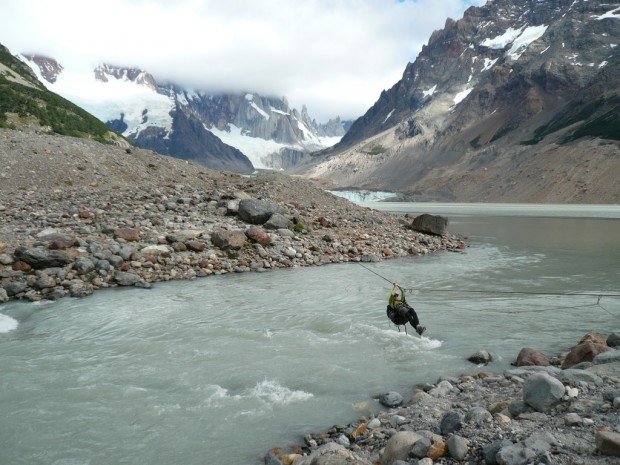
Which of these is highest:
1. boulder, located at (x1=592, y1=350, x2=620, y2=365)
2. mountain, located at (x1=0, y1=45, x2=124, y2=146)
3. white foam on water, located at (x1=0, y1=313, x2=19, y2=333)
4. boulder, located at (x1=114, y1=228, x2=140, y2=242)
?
mountain, located at (x1=0, y1=45, x2=124, y2=146)

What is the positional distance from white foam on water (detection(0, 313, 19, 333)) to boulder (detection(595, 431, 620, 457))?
42.8 feet

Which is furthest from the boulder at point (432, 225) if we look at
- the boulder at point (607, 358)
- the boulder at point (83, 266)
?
the boulder at point (607, 358)

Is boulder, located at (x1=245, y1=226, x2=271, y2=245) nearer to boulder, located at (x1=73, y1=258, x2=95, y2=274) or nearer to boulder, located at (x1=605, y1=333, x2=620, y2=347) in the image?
boulder, located at (x1=73, y1=258, x2=95, y2=274)

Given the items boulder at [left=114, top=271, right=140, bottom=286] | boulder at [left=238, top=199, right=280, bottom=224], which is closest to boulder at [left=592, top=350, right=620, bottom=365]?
boulder at [left=114, top=271, right=140, bottom=286]

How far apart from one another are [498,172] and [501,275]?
16290 centimetres

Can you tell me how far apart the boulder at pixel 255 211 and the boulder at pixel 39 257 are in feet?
35.7

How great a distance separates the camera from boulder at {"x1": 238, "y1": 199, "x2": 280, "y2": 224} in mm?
25678

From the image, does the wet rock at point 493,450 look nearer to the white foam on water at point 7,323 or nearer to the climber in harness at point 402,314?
the climber in harness at point 402,314

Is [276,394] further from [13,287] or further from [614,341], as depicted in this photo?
[13,287]

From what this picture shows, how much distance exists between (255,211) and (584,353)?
63.9ft

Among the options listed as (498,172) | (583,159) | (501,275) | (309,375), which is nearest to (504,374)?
(309,375)

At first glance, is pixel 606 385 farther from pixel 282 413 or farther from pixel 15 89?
pixel 15 89

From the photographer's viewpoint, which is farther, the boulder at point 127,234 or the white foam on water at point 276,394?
the boulder at point 127,234

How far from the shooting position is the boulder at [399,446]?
5.61 m
